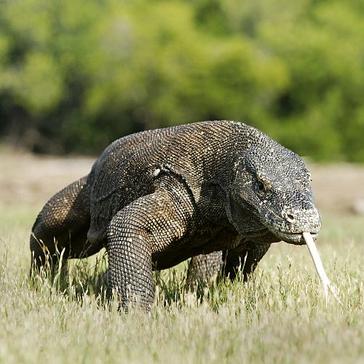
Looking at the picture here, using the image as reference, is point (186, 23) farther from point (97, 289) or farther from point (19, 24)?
point (97, 289)

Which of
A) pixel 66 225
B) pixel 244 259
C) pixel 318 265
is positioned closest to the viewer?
pixel 318 265

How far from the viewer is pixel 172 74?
46.0 meters

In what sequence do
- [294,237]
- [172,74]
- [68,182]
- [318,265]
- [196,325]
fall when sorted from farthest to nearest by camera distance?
1. [172,74]
2. [68,182]
3. [294,237]
4. [318,265]
5. [196,325]

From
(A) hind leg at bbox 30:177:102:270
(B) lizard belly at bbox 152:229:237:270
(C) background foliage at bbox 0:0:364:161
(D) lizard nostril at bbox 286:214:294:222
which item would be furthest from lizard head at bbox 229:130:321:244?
(C) background foliage at bbox 0:0:364:161

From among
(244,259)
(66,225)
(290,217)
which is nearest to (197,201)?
(244,259)

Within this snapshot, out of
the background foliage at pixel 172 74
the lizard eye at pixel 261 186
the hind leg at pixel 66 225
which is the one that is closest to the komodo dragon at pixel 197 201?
the lizard eye at pixel 261 186

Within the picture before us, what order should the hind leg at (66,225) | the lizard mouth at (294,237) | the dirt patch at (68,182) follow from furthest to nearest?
the dirt patch at (68,182), the hind leg at (66,225), the lizard mouth at (294,237)

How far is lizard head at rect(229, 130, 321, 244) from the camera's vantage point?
441 centimetres

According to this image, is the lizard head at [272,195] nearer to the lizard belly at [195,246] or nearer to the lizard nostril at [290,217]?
the lizard nostril at [290,217]

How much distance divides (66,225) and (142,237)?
1.35 metres

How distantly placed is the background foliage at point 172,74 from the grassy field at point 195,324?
1494 inches

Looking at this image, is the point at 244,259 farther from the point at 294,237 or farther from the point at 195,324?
the point at 195,324

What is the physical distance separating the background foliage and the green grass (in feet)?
125

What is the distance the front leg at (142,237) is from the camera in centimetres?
492
